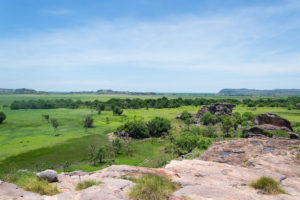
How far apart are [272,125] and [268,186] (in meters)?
51.3

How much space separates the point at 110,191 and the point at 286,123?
64346 millimetres

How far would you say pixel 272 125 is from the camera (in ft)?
177

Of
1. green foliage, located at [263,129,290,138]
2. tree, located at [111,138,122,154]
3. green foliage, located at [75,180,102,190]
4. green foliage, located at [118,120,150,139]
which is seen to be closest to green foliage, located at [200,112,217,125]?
green foliage, located at [118,120,150,139]

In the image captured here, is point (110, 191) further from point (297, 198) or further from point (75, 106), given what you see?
point (75, 106)

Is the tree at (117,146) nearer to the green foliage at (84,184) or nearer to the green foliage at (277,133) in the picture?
the green foliage at (277,133)

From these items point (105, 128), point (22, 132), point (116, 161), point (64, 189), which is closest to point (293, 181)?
point (64, 189)

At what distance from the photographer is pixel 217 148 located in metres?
28.6

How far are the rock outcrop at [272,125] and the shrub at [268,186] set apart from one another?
45.9 meters

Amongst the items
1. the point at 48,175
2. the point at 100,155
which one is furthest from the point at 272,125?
the point at 48,175

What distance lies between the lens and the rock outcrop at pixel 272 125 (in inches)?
2014


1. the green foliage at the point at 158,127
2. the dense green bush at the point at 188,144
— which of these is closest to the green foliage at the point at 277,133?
the dense green bush at the point at 188,144

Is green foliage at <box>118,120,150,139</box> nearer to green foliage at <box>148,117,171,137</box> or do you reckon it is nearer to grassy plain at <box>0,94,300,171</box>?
green foliage at <box>148,117,171,137</box>

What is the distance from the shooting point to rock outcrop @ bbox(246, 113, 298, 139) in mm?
51156

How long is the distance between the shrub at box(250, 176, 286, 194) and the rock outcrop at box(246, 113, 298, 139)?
1807 inches
